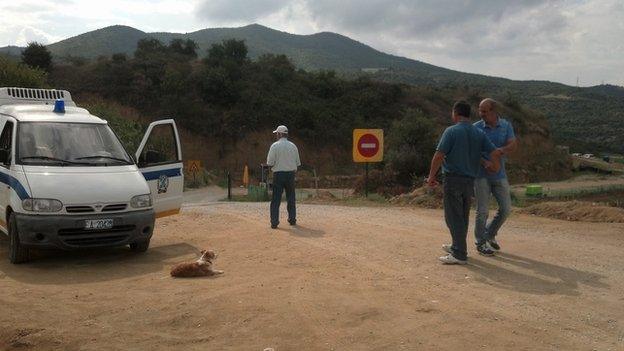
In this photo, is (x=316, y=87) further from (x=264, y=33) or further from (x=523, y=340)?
(x=264, y=33)

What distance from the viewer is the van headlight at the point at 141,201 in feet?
28.0

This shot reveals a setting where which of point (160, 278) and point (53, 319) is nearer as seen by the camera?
point (53, 319)

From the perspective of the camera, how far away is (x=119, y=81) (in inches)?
2031

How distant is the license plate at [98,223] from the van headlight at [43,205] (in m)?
0.40

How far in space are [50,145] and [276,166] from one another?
3.78 metres

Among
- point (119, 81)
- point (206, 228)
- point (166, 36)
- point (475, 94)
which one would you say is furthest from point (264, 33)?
point (206, 228)

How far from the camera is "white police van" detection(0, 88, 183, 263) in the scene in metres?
8.00

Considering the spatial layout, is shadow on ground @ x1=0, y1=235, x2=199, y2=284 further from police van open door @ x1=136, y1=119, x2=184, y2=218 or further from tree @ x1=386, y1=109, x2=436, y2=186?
tree @ x1=386, y1=109, x2=436, y2=186

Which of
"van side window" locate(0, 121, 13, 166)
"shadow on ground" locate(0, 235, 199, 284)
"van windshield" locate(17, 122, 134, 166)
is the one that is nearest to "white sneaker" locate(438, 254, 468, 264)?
"shadow on ground" locate(0, 235, 199, 284)

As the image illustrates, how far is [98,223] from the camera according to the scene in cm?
816

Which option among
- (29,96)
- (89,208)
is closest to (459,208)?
(89,208)

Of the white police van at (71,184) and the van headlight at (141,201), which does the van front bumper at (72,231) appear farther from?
the van headlight at (141,201)

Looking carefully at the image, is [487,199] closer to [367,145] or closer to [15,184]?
[15,184]

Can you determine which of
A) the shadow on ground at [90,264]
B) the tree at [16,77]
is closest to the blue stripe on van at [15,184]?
the shadow on ground at [90,264]
